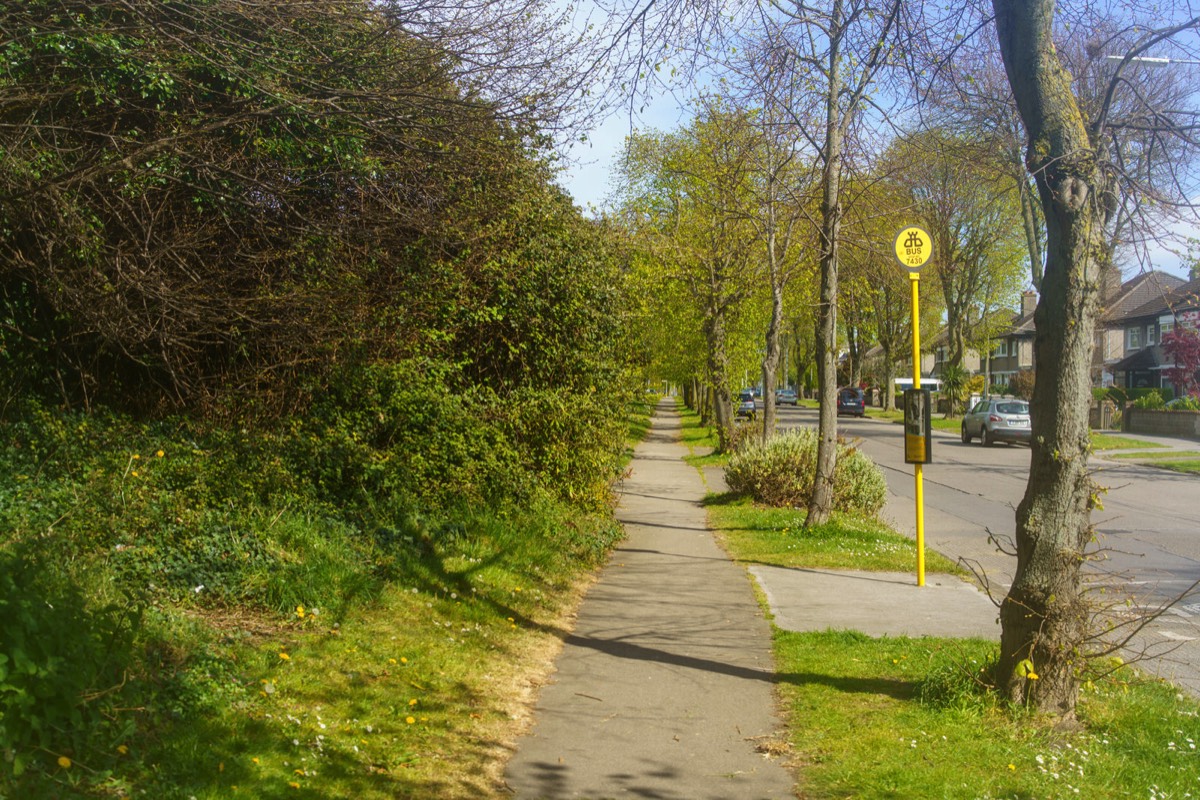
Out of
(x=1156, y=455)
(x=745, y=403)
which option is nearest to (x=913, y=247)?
(x=1156, y=455)

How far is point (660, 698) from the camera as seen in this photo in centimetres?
636

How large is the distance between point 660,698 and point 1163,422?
128 feet

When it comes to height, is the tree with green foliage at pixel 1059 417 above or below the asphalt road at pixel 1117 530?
above

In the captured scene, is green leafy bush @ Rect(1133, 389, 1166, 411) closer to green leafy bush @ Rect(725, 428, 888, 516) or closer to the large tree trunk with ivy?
green leafy bush @ Rect(725, 428, 888, 516)

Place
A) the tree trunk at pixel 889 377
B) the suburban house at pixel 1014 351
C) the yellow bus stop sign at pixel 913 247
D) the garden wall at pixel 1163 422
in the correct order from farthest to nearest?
the suburban house at pixel 1014 351 → the tree trunk at pixel 889 377 → the garden wall at pixel 1163 422 → the yellow bus stop sign at pixel 913 247

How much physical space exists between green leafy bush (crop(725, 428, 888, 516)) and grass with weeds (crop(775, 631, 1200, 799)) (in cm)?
824

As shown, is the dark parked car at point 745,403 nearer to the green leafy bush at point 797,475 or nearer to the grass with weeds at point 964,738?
the green leafy bush at point 797,475

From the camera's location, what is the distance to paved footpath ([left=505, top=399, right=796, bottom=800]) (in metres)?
5.03

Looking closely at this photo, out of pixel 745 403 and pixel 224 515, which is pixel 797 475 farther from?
pixel 745 403

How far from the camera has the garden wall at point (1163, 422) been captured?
3747 cm

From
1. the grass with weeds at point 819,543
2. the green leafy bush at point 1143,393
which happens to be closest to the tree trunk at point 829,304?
the grass with weeds at point 819,543

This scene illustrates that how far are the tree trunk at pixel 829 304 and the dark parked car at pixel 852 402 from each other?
47.1 m

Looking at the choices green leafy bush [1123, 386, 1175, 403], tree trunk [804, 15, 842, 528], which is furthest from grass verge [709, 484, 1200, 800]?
green leafy bush [1123, 386, 1175, 403]

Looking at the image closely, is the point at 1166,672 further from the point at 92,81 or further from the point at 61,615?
the point at 92,81
